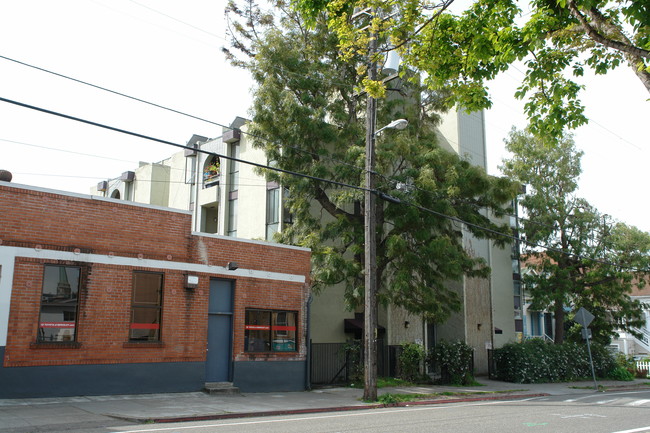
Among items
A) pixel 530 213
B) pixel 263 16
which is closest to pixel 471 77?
pixel 263 16

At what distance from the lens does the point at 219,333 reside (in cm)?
1731

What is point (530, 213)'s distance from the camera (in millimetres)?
32219

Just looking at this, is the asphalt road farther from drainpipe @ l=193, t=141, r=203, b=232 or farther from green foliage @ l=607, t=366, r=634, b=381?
drainpipe @ l=193, t=141, r=203, b=232

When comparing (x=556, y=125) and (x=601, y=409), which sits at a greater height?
(x=556, y=125)

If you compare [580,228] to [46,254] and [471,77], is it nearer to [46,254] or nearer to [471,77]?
[471,77]

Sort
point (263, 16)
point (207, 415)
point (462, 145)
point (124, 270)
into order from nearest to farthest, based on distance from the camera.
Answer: point (207, 415) < point (124, 270) < point (263, 16) < point (462, 145)

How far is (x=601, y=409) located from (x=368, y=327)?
21.5 ft

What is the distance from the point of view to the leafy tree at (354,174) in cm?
2028

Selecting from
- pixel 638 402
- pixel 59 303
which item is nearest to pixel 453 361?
pixel 638 402

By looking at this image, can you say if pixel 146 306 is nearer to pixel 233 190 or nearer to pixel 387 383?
pixel 387 383

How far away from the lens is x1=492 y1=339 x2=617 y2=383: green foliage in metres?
25.6

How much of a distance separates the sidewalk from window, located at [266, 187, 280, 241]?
374 inches

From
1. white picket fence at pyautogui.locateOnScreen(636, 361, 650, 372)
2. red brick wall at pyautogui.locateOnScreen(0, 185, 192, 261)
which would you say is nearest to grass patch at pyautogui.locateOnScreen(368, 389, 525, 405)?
red brick wall at pyautogui.locateOnScreen(0, 185, 192, 261)

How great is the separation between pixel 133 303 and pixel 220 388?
135 inches
